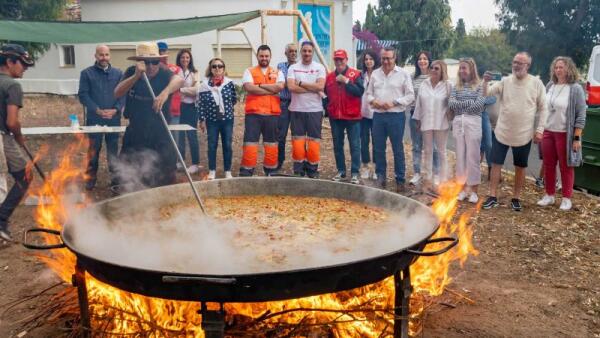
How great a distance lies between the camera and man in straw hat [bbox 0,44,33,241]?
468 cm

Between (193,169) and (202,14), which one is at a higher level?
(202,14)

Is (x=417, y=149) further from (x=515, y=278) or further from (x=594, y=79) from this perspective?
(x=594, y=79)

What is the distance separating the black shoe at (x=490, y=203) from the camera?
19.8 feet

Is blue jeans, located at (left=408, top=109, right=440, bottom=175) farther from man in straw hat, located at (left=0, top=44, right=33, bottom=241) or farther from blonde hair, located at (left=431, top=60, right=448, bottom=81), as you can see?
man in straw hat, located at (left=0, top=44, right=33, bottom=241)

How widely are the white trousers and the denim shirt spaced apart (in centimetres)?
445

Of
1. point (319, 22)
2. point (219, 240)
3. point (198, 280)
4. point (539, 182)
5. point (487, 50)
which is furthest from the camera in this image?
point (487, 50)

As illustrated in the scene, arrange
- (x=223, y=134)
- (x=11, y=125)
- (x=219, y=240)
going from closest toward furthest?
(x=219, y=240)
(x=11, y=125)
(x=223, y=134)

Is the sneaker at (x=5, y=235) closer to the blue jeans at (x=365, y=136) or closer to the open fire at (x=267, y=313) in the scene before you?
the open fire at (x=267, y=313)

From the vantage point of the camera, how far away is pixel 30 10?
47.0 feet

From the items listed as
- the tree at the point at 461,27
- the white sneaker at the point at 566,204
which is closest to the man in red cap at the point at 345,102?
the white sneaker at the point at 566,204

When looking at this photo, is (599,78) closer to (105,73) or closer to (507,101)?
(507,101)

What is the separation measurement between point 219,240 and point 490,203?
4219mm

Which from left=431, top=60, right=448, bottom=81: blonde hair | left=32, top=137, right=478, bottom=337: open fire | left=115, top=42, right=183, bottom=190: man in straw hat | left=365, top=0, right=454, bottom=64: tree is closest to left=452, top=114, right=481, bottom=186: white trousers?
left=431, top=60, right=448, bottom=81: blonde hair

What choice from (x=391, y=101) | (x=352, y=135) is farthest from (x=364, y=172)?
(x=391, y=101)
